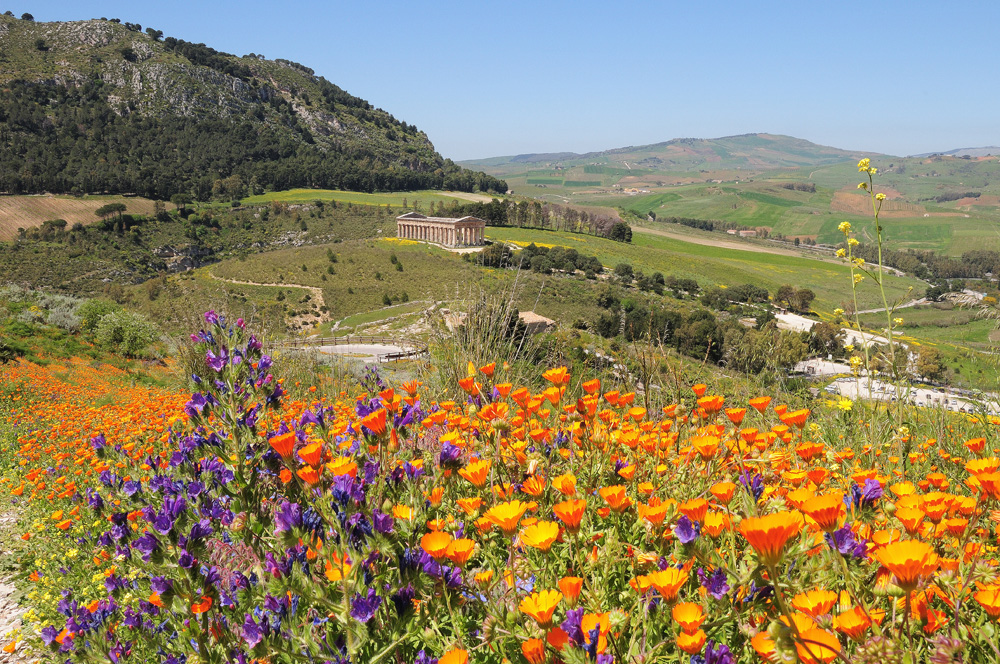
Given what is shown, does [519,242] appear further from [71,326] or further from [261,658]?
[261,658]

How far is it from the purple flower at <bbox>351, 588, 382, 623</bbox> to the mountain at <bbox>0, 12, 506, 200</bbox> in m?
136

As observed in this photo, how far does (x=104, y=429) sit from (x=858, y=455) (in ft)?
20.4

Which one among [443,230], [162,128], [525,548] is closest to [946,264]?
[443,230]

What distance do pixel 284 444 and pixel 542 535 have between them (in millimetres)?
930

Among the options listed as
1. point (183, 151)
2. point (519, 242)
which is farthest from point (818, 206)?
point (183, 151)

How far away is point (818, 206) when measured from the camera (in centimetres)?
19288

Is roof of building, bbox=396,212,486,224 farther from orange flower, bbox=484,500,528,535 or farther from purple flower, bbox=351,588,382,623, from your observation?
purple flower, bbox=351,588,382,623

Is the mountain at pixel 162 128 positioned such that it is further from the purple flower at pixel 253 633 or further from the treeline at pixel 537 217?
the purple flower at pixel 253 633

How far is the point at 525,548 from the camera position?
6.31 feet

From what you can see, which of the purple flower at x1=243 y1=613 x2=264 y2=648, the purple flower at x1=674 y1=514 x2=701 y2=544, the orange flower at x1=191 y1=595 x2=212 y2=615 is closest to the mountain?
the orange flower at x1=191 y1=595 x2=212 y2=615

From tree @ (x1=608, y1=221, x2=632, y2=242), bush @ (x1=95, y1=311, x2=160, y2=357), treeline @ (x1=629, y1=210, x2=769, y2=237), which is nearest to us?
bush @ (x1=95, y1=311, x2=160, y2=357)

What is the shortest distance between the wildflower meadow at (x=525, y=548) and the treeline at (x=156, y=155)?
134668 mm

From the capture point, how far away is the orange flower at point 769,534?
1.07 meters

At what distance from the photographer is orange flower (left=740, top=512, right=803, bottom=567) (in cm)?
107
